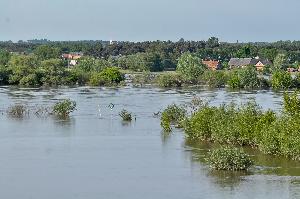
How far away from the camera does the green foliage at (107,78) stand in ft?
226

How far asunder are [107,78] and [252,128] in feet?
138

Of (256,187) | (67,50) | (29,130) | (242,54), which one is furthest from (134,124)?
(67,50)

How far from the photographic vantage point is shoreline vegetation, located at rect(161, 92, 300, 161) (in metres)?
25.7

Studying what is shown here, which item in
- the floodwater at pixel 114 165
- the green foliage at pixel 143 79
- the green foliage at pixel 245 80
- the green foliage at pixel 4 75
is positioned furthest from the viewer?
the green foliage at pixel 143 79

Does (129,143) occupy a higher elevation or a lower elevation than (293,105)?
lower

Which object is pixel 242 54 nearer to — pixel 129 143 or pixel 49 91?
pixel 49 91

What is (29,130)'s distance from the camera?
34.7m

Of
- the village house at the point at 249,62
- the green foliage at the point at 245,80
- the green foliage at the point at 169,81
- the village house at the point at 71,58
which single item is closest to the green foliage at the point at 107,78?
the green foliage at the point at 169,81

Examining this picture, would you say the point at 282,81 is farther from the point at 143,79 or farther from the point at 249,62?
the point at 249,62

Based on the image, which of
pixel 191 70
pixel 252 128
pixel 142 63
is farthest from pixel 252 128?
pixel 142 63

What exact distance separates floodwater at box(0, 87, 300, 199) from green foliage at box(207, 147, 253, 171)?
36 centimetres

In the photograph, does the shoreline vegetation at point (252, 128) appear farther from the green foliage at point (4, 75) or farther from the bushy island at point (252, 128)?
the green foliage at point (4, 75)

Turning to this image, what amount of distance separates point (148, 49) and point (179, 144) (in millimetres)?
86426

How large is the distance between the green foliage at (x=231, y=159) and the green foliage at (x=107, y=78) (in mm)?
45147
